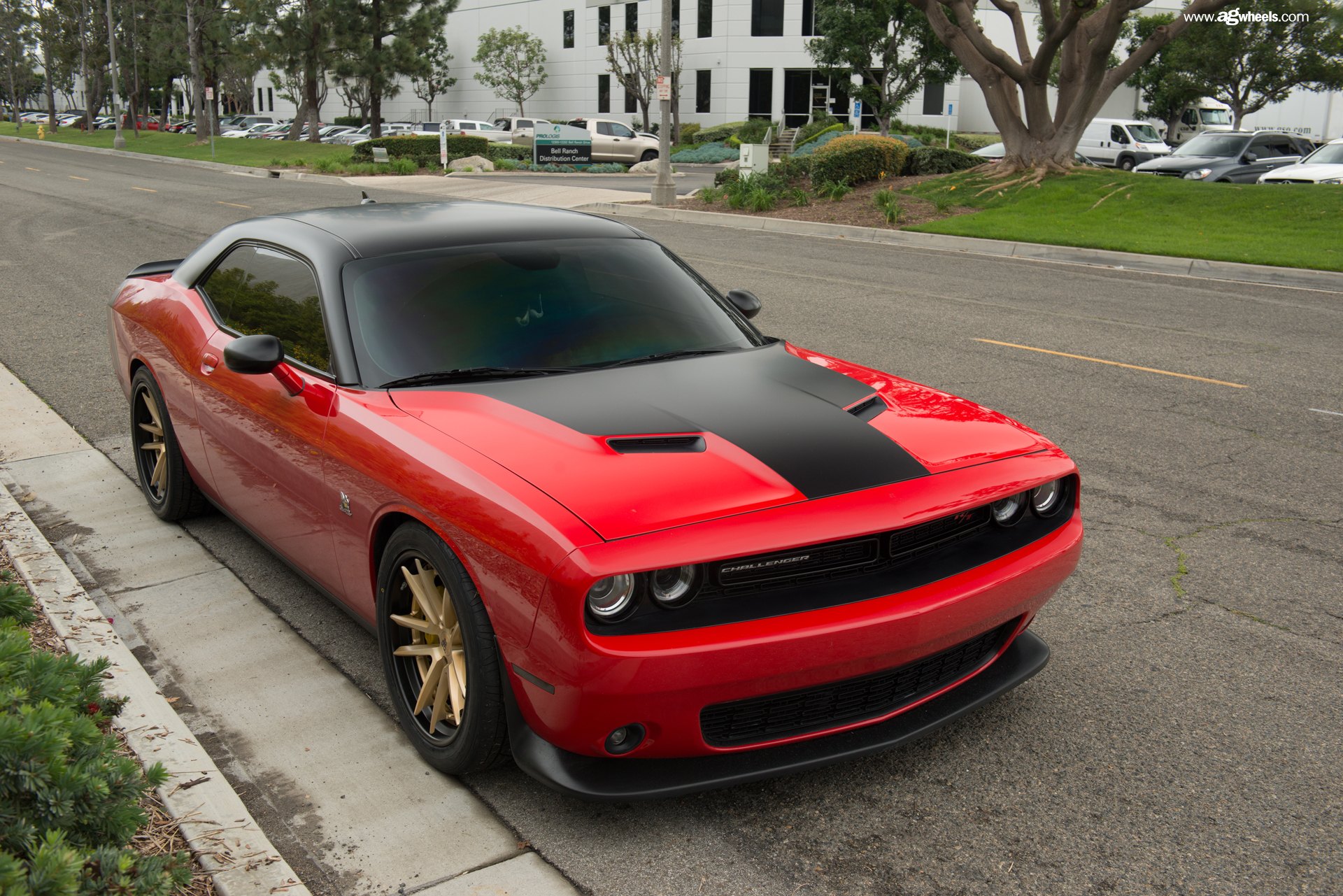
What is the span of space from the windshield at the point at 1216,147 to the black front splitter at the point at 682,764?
30532 millimetres

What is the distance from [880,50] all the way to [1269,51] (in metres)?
16.0

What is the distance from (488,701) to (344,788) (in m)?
0.61

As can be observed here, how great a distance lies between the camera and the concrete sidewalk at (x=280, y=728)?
2.96 meters

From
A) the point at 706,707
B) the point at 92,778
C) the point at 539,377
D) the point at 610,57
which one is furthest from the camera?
the point at 610,57

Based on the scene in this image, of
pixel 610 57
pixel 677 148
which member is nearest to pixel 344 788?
pixel 677 148

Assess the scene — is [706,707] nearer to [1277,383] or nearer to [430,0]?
[1277,383]

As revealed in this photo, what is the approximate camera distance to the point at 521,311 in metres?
4.12

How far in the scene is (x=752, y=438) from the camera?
3271 millimetres

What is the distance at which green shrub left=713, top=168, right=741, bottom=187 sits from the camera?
82.9 ft

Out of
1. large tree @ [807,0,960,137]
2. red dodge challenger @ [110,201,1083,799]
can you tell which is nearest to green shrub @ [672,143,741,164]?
large tree @ [807,0,960,137]

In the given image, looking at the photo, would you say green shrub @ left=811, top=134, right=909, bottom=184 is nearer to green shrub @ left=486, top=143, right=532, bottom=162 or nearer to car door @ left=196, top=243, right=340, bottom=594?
green shrub @ left=486, top=143, right=532, bottom=162

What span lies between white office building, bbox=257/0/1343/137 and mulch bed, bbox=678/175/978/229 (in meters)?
30.2

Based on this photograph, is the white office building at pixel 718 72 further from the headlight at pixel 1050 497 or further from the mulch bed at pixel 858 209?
the headlight at pixel 1050 497

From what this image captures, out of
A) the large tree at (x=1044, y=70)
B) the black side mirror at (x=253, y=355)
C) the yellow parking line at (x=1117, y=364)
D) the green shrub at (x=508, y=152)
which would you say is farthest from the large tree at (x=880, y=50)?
the black side mirror at (x=253, y=355)
